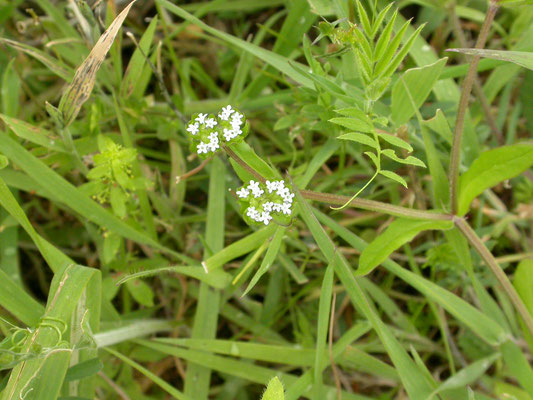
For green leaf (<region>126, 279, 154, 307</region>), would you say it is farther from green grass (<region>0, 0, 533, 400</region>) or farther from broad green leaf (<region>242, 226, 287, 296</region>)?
broad green leaf (<region>242, 226, 287, 296</region>)

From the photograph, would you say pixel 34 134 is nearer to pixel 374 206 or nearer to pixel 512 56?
pixel 374 206

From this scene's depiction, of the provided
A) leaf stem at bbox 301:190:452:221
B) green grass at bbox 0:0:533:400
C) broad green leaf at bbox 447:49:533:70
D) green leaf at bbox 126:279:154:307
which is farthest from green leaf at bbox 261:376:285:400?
broad green leaf at bbox 447:49:533:70

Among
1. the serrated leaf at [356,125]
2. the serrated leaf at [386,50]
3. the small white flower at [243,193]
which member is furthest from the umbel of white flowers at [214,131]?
the serrated leaf at [386,50]

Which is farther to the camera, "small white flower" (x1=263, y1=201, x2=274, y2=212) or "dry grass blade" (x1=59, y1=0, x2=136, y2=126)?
"dry grass blade" (x1=59, y1=0, x2=136, y2=126)

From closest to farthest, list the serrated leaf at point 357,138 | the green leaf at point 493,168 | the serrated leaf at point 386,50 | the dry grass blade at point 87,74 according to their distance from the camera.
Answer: the serrated leaf at point 357,138, the serrated leaf at point 386,50, the green leaf at point 493,168, the dry grass blade at point 87,74

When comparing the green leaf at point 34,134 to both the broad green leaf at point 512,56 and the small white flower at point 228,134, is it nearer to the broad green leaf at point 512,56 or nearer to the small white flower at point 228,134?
the small white flower at point 228,134

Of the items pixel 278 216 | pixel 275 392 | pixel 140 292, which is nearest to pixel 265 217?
pixel 278 216

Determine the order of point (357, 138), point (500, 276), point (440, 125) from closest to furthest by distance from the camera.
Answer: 1. point (357, 138)
2. point (500, 276)
3. point (440, 125)
